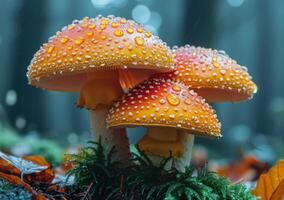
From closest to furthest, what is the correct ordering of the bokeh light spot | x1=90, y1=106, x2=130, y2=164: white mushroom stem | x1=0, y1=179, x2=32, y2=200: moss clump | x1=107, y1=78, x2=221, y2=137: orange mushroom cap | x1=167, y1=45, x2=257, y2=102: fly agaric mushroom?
x1=0, y1=179, x2=32, y2=200: moss clump, x1=107, y1=78, x2=221, y2=137: orange mushroom cap, x1=167, y1=45, x2=257, y2=102: fly agaric mushroom, x1=90, y1=106, x2=130, y2=164: white mushroom stem, the bokeh light spot

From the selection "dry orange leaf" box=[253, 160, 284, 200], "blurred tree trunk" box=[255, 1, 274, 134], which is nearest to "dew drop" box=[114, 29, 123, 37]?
"dry orange leaf" box=[253, 160, 284, 200]

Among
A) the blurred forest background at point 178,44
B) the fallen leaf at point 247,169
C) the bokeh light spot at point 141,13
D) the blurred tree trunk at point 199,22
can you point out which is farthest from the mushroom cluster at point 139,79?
the bokeh light spot at point 141,13

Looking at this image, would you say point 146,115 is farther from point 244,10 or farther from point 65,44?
point 244,10

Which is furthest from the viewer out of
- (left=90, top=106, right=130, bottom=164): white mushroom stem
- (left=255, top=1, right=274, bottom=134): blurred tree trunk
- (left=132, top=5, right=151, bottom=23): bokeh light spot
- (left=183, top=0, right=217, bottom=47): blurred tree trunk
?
(left=255, top=1, right=274, bottom=134): blurred tree trunk

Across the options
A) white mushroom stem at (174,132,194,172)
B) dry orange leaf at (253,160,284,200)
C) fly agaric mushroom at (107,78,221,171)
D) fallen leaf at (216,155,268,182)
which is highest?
fly agaric mushroom at (107,78,221,171)

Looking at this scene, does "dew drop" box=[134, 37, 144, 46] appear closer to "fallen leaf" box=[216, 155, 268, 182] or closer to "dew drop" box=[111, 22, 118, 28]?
"dew drop" box=[111, 22, 118, 28]

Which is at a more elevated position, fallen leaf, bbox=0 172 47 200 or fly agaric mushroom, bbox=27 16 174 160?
fly agaric mushroom, bbox=27 16 174 160

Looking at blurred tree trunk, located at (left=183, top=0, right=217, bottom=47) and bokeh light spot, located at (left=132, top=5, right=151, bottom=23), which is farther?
bokeh light spot, located at (left=132, top=5, right=151, bottom=23)
